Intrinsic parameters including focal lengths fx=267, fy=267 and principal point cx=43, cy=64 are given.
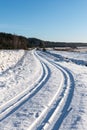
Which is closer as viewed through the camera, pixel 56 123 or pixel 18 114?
pixel 56 123

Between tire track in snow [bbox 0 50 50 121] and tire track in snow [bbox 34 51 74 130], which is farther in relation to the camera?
tire track in snow [bbox 0 50 50 121]

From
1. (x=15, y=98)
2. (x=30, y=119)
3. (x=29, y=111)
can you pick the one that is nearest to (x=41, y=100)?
(x=15, y=98)

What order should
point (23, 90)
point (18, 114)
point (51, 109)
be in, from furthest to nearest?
point (23, 90)
point (51, 109)
point (18, 114)

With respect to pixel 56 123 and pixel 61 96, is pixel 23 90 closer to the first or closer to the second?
pixel 61 96

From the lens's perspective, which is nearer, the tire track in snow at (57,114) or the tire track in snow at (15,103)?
the tire track in snow at (57,114)

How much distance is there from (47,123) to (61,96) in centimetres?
375

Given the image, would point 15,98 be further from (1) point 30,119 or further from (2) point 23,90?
(1) point 30,119

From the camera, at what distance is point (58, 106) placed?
27.6ft

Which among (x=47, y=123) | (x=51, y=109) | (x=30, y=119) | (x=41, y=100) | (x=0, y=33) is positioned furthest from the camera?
(x=0, y=33)

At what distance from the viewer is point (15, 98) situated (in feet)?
31.3

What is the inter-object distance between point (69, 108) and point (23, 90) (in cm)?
357

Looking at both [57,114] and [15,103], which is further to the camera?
[15,103]

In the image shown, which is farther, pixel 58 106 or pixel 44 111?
pixel 58 106

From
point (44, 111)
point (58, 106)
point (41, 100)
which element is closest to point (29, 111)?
point (44, 111)
